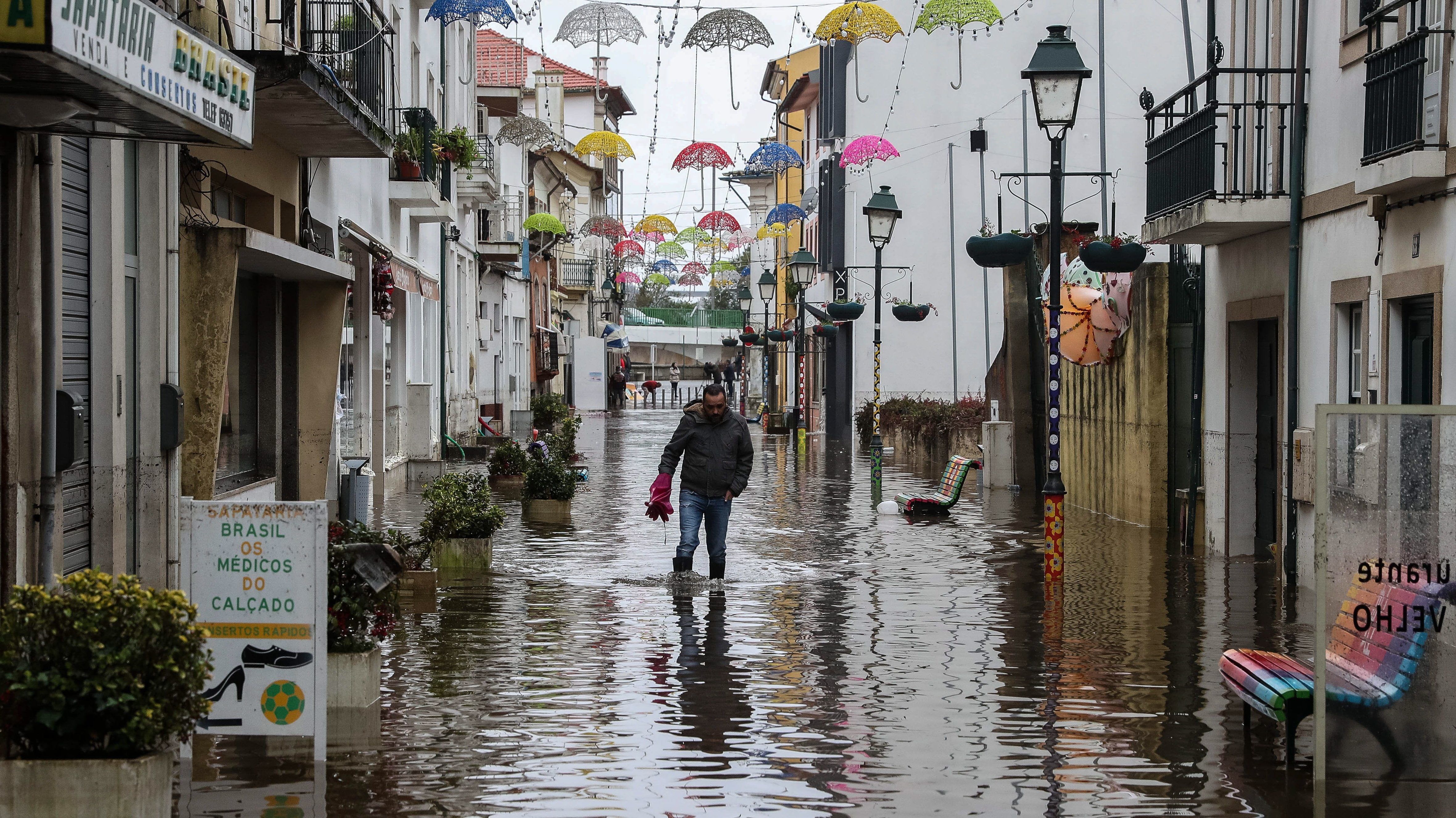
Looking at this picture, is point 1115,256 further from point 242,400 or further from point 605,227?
point 605,227

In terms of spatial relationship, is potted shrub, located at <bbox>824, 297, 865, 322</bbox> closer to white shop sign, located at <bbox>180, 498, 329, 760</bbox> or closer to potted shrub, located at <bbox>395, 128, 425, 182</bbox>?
potted shrub, located at <bbox>395, 128, 425, 182</bbox>

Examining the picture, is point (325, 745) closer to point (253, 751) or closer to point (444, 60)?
point (253, 751)

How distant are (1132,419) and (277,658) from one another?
14.0m

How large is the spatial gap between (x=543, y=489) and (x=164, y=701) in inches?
546

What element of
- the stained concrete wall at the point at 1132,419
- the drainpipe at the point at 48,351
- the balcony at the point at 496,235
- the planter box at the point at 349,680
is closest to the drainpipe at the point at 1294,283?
the stained concrete wall at the point at 1132,419

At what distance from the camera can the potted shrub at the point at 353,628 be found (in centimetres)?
777

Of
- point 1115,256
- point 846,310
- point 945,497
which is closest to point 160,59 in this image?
point 1115,256

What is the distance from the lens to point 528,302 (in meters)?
51.4

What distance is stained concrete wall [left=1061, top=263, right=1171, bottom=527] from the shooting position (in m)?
18.2

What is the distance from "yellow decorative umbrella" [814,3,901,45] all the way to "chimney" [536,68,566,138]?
37.9 m

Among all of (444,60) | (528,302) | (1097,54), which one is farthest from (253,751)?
(528,302)

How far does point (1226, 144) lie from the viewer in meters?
14.5

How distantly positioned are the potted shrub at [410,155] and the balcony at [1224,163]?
33.9ft

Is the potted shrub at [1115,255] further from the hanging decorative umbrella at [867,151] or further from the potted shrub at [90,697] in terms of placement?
the hanging decorative umbrella at [867,151]
